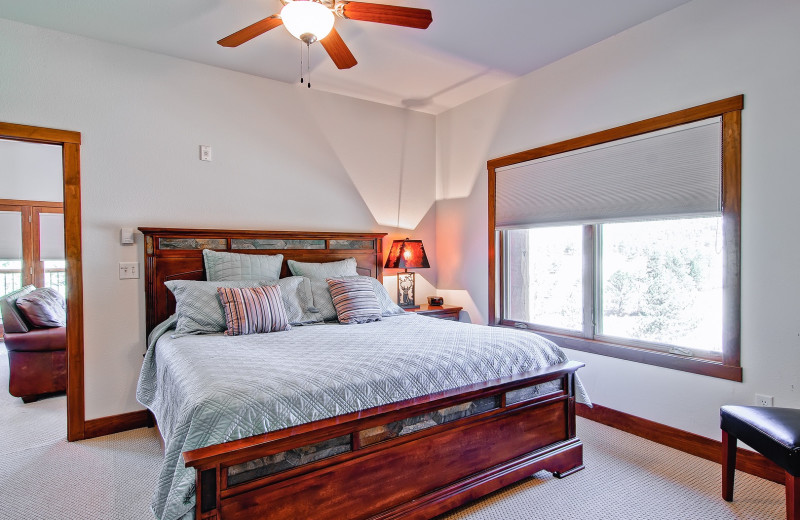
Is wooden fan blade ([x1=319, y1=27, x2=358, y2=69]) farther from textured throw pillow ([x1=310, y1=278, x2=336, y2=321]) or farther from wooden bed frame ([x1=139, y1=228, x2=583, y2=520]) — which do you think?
wooden bed frame ([x1=139, y1=228, x2=583, y2=520])

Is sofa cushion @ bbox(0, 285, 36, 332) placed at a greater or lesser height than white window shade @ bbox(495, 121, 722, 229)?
lesser

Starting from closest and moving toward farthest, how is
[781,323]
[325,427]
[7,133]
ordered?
[325,427] < [781,323] < [7,133]

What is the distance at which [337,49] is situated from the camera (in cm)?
237

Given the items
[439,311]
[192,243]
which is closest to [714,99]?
[439,311]

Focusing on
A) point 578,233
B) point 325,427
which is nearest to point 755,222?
point 578,233

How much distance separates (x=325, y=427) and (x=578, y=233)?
2568 mm

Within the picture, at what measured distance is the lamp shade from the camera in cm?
407

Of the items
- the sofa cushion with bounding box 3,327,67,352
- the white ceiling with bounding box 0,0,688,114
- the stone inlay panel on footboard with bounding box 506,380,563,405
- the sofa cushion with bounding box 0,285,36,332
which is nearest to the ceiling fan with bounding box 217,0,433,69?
the white ceiling with bounding box 0,0,688,114

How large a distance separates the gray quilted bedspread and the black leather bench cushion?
0.69 meters

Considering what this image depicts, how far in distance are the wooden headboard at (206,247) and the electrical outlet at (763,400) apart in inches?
118

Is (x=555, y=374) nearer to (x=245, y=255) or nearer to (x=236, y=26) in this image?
(x=245, y=255)

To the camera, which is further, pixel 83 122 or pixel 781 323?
pixel 83 122

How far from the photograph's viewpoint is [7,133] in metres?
2.70

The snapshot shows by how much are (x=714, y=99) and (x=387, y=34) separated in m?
2.08
